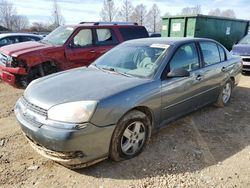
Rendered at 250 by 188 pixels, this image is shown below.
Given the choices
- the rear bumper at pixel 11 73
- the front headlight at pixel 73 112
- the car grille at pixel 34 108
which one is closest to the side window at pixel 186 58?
the front headlight at pixel 73 112

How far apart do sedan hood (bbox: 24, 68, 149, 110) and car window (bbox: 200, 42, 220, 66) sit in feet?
5.71

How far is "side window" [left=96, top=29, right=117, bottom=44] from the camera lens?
25.1ft

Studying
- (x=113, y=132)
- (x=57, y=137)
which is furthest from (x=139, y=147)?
(x=57, y=137)

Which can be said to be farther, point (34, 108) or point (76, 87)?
point (76, 87)

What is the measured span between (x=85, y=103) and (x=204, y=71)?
99.7 inches

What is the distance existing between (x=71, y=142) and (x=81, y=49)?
4752mm

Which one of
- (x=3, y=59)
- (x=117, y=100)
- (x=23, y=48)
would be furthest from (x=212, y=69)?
(x=3, y=59)

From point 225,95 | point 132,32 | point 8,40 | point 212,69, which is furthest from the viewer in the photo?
point 8,40

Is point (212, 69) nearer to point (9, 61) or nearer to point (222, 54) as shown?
point (222, 54)

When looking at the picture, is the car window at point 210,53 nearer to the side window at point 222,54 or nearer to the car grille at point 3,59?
the side window at point 222,54

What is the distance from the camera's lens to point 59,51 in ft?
22.5

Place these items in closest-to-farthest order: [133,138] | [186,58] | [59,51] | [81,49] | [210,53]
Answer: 1. [133,138]
2. [186,58]
3. [210,53]
4. [59,51]
5. [81,49]

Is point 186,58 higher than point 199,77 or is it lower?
higher

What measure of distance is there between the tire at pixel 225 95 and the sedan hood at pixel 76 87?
2.57 metres
